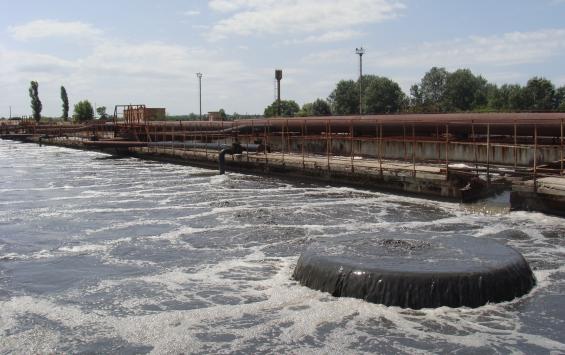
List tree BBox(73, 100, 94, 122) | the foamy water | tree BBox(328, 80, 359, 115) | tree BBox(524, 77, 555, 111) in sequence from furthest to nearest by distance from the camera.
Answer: tree BBox(328, 80, 359, 115) < tree BBox(73, 100, 94, 122) < tree BBox(524, 77, 555, 111) < the foamy water

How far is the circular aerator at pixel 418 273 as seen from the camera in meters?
7.72

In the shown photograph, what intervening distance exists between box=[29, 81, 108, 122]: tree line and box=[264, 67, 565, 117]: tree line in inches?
1026

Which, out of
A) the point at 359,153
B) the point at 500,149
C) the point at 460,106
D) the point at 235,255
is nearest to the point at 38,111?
the point at 460,106

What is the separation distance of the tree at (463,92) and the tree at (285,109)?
3059 cm

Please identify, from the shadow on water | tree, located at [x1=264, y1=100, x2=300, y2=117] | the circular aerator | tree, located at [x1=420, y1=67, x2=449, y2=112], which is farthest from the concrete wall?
tree, located at [x1=420, y1=67, x2=449, y2=112]

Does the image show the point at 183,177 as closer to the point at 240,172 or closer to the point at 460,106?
the point at 240,172

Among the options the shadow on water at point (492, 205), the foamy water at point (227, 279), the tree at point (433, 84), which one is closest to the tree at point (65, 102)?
the tree at point (433, 84)

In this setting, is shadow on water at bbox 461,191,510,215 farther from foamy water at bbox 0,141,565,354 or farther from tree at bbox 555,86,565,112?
tree at bbox 555,86,565,112

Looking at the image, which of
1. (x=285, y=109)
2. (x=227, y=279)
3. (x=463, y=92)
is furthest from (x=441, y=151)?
(x=463, y=92)

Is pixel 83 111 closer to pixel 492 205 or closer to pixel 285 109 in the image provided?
pixel 285 109

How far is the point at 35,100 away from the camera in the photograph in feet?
284

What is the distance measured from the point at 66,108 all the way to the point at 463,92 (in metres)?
64.7

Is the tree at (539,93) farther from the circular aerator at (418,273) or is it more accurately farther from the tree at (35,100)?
the circular aerator at (418,273)

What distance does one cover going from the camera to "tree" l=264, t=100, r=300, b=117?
236ft
